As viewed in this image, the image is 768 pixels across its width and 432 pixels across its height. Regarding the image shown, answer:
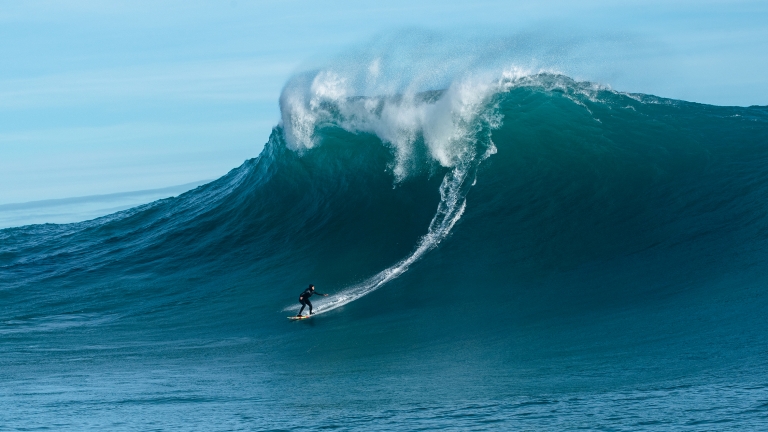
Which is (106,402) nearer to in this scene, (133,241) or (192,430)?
(192,430)

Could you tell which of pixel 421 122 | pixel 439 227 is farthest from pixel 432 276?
pixel 421 122

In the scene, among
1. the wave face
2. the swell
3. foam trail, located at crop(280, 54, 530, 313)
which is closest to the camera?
the wave face

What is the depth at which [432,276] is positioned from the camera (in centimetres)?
1334

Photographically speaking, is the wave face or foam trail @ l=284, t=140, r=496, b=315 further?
foam trail @ l=284, t=140, r=496, b=315

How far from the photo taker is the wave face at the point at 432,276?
788 centimetres

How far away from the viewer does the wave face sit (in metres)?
7.88

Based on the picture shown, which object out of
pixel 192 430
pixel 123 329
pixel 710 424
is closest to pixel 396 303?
pixel 123 329

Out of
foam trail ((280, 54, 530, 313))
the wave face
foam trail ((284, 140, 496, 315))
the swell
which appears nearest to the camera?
the wave face

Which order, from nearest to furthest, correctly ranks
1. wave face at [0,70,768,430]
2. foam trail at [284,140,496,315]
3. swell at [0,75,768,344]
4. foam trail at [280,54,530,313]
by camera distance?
wave face at [0,70,768,430], swell at [0,75,768,344], foam trail at [284,140,496,315], foam trail at [280,54,530,313]

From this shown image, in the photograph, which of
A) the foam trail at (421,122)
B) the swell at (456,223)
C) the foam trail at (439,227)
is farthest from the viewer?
the foam trail at (421,122)

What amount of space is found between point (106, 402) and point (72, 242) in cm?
1323

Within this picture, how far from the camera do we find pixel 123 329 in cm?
1311

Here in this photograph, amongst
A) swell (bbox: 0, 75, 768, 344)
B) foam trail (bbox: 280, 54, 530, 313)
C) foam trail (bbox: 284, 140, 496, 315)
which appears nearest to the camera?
swell (bbox: 0, 75, 768, 344)

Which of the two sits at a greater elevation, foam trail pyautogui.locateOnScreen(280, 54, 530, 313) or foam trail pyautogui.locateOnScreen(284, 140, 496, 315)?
foam trail pyautogui.locateOnScreen(280, 54, 530, 313)
